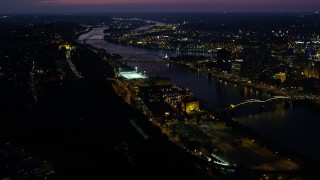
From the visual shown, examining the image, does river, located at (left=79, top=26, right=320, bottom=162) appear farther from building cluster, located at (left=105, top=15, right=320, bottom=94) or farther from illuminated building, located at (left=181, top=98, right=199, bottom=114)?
building cluster, located at (left=105, top=15, right=320, bottom=94)

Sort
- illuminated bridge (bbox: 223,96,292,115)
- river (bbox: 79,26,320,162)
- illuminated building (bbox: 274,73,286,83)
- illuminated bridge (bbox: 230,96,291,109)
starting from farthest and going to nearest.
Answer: illuminated building (bbox: 274,73,286,83)
illuminated bridge (bbox: 230,96,291,109)
illuminated bridge (bbox: 223,96,292,115)
river (bbox: 79,26,320,162)

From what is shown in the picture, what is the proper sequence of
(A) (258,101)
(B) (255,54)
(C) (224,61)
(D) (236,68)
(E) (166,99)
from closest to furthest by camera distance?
1. (A) (258,101)
2. (E) (166,99)
3. (D) (236,68)
4. (C) (224,61)
5. (B) (255,54)

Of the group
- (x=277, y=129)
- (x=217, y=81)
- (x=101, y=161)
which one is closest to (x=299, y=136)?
(x=277, y=129)

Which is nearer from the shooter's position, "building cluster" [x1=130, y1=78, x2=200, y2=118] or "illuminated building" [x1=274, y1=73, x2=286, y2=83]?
"building cluster" [x1=130, y1=78, x2=200, y2=118]

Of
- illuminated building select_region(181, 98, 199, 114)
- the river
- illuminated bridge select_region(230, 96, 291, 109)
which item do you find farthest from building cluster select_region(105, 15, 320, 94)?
illuminated building select_region(181, 98, 199, 114)

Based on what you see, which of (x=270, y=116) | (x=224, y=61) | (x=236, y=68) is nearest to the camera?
(x=270, y=116)

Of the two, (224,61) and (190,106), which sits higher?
(190,106)

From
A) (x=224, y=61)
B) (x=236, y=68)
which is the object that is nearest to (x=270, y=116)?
(x=236, y=68)

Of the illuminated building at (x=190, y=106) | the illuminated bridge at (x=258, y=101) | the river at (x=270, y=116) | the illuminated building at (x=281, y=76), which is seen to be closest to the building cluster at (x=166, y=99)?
the illuminated building at (x=190, y=106)

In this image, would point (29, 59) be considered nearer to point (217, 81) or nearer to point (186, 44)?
point (217, 81)

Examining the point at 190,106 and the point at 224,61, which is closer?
the point at 190,106

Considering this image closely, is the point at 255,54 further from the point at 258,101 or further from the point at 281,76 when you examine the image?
the point at 258,101
